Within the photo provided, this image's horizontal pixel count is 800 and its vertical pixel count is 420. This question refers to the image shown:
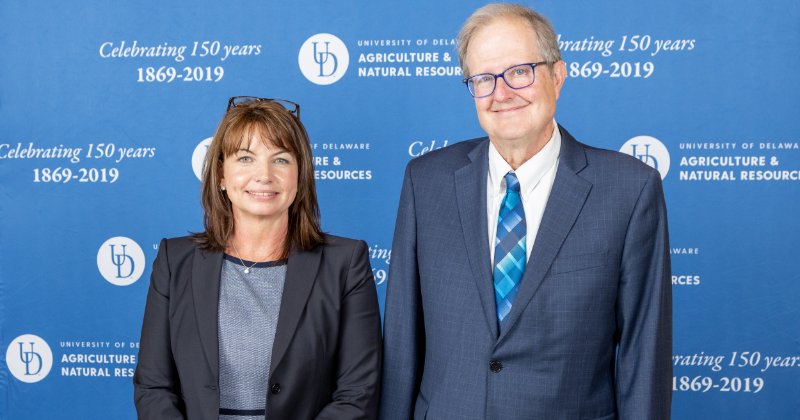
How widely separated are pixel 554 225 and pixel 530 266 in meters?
0.11

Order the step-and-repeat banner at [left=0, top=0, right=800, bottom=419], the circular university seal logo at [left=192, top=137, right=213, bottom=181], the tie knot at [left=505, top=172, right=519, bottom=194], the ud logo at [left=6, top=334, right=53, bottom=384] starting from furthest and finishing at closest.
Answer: the ud logo at [left=6, top=334, right=53, bottom=384]
the circular university seal logo at [left=192, top=137, right=213, bottom=181]
the step-and-repeat banner at [left=0, top=0, right=800, bottom=419]
the tie knot at [left=505, top=172, right=519, bottom=194]

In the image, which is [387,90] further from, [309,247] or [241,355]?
[241,355]

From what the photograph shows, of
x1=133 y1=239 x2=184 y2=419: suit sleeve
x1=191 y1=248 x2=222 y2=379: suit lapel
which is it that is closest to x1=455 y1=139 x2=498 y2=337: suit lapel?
x1=191 y1=248 x2=222 y2=379: suit lapel

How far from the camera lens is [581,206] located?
5.47 feet

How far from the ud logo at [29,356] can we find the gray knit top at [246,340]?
164 centimetres

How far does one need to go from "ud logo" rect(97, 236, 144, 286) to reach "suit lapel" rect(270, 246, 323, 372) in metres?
1.39

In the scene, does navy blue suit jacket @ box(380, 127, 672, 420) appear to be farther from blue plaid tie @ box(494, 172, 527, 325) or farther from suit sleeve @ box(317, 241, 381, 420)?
suit sleeve @ box(317, 241, 381, 420)

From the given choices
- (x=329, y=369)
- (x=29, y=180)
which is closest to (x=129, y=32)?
(x=29, y=180)

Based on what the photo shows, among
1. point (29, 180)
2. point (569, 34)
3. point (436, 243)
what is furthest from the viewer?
point (29, 180)

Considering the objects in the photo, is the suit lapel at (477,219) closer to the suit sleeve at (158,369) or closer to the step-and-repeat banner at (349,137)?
the suit sleeve at (158,369)

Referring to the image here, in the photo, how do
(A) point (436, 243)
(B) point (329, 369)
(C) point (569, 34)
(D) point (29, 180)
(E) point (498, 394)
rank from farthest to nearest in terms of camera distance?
(D) point (29, 180), (C) point (569, 34), (B) point (329, 369), (A) point (436, 243), (E) point (498, 394)

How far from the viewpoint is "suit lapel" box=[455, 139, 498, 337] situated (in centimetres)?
167

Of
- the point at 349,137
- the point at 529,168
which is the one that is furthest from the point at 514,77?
the point at 349,137

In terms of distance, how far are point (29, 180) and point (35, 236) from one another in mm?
233
